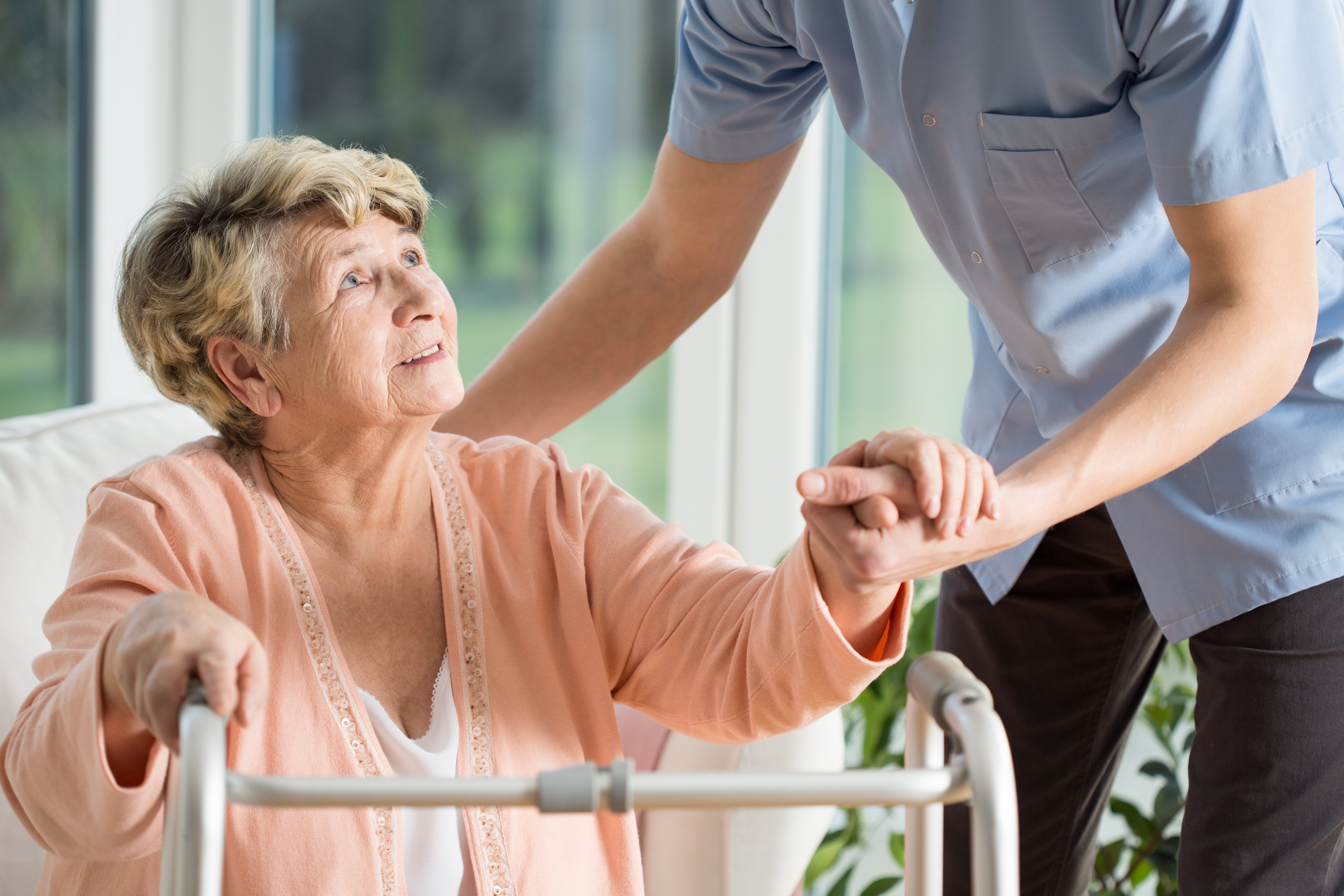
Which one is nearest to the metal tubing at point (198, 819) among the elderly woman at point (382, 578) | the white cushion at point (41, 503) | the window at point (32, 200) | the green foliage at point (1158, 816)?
the elderly woman at point (382, 578)

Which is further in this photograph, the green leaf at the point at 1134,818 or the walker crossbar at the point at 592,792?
the green leaf at the point at 1134,818

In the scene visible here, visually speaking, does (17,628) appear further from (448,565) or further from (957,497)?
(957,497)

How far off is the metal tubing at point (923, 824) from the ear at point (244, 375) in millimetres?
747

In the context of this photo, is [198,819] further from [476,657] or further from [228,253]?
[228,253]

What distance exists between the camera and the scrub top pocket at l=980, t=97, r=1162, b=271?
116 cm

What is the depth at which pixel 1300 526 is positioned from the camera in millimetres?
1196

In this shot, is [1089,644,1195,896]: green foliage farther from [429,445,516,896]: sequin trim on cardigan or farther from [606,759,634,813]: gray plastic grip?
[606,759,634,813]: gray plastic grip

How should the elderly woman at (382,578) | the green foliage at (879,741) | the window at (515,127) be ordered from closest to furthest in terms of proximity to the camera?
the elderly woman at (382,578) → the green foliage at (879,741) → the window at (515,127)

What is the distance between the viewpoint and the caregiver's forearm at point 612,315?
1.58 metres

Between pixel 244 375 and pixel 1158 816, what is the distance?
63.8 inches

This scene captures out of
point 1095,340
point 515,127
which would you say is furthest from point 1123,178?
point 515,127

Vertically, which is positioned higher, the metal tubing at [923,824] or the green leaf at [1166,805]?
the metal tubing at [923,824]

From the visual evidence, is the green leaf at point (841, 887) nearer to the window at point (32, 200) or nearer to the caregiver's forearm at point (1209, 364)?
the caregiver's forearm at point (1209, 364)

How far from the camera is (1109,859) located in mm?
2088
